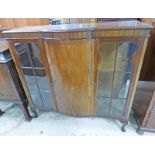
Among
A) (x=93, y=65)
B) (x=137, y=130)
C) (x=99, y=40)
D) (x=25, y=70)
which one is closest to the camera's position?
(x=99, y=40)

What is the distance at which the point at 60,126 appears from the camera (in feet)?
5.50

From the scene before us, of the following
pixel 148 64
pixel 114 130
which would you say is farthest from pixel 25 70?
pixel 148 64

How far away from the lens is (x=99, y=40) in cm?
102

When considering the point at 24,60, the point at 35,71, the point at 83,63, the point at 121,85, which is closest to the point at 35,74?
the point at 35,71

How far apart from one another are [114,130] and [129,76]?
0.74 m

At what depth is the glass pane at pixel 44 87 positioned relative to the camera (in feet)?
4.40

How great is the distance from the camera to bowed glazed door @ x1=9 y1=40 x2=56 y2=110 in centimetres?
119

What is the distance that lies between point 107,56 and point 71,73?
34cm

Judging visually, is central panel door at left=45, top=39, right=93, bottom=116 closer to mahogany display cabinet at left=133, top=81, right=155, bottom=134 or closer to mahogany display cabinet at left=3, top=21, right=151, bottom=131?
mahogany display cabinet at left=3, top=21, right=151, bottom=131

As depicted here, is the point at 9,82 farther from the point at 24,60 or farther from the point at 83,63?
the point at 83,63

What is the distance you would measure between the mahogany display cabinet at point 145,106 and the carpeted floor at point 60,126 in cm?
11

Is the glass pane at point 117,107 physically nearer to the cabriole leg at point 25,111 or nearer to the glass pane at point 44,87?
the glass pane at point 44,87

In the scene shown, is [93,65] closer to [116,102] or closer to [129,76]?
[129,76]

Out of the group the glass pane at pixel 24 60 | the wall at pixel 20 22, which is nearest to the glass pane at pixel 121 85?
the glass pane at pixel 24 60
